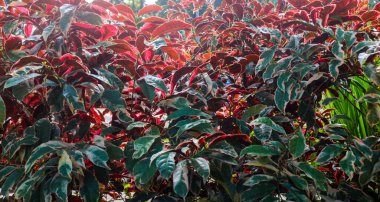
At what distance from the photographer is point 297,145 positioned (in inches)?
37.0

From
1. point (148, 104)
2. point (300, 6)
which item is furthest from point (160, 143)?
point (300, 6)

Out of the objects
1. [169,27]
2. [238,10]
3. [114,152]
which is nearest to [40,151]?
[114,152]

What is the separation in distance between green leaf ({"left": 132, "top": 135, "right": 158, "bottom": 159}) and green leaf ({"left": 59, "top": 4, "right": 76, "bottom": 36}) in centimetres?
33

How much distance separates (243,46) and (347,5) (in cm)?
37

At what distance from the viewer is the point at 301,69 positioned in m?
1.01

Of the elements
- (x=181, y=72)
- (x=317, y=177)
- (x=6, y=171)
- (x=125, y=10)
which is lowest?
(x=6, y=171)

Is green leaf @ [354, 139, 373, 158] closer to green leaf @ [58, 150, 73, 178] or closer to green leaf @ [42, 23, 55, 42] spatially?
green leaf @ [58, 150, 73, 178]

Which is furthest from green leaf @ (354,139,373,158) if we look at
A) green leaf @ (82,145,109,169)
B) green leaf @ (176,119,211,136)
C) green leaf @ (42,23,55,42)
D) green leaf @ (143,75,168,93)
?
green leaf @ (42,23,55,42)

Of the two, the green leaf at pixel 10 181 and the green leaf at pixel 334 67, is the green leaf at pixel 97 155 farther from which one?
the green leaf at pixel 334 67

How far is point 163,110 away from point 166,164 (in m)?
0.37

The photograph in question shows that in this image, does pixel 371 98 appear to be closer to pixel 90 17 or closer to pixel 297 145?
pixel 297 145

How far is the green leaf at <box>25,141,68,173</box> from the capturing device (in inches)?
33.0

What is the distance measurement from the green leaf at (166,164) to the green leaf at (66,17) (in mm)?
403

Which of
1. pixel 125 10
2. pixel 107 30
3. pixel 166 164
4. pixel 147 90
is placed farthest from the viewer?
pixel 125 10
